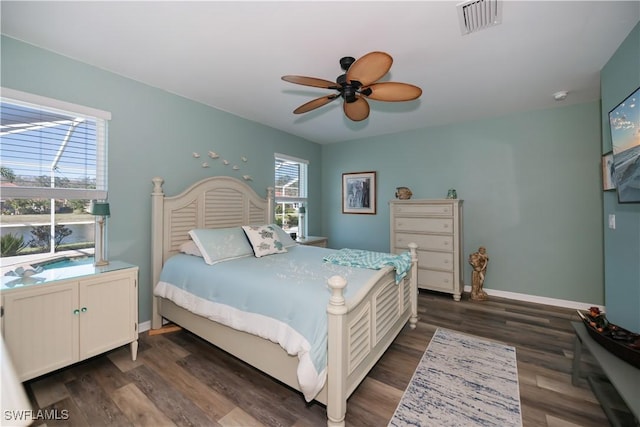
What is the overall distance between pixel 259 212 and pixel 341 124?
1.83m

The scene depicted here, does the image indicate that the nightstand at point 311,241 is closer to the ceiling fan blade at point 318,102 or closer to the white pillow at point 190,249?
the white pillow at point 190,249

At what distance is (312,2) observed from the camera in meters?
1.73

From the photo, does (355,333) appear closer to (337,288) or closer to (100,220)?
(337,288)

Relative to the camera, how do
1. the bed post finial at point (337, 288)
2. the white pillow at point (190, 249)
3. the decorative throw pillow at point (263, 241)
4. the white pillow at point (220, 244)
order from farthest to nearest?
the decorative throw pillow at point (263, 241) < the white pillow at point (190, 249) < the white pillow at point (220, 244) < the bed post finial at point (337, 288)

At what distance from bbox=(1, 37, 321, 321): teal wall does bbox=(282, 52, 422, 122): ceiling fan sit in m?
1.75

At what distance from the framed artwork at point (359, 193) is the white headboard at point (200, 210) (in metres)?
1.65

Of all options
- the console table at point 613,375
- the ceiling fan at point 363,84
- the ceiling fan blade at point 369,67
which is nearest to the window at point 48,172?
the ceiling fan at point 363,84

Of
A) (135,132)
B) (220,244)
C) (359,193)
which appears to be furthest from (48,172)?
(359,193)

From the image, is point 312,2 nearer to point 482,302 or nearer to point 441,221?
point 441,221

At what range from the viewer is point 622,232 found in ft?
7.17

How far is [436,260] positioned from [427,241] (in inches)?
11.3

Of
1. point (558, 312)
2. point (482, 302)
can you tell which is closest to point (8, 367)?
point (482, 302)

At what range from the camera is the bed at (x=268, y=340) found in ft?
5.21

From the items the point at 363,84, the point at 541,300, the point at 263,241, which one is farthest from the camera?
the point at 541,300
